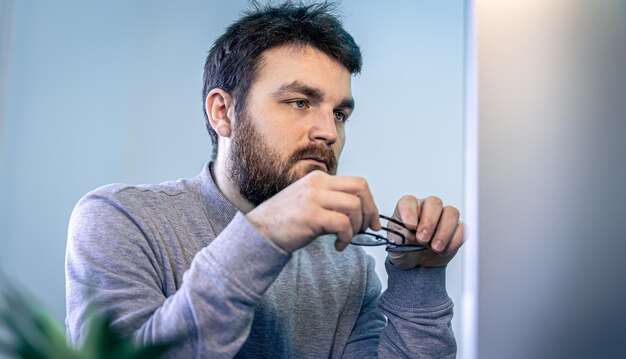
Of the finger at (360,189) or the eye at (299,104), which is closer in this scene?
the finger at (360,189)

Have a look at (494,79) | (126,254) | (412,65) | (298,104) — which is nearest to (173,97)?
(412,65)

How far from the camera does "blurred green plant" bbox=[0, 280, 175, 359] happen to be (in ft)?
1.11

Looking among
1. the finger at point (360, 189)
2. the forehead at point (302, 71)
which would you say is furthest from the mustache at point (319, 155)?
the finger at point (360, 189)

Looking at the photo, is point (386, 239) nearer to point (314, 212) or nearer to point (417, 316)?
point (314, 212)

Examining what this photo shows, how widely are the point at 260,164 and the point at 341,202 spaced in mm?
524

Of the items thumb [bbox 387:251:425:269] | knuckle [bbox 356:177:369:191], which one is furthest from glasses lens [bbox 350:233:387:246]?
thumb [bbox 387:251:425:269]

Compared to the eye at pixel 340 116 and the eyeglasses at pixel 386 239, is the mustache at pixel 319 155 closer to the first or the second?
the eye at pixel 340 116

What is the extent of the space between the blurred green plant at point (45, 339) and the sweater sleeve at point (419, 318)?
814 mm

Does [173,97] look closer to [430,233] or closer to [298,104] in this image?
[298,104]

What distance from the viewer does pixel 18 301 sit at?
347 mm

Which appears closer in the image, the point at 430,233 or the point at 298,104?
the point at 430,233

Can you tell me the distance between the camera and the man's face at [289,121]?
1.20 m

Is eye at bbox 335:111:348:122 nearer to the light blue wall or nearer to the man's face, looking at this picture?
Answer: the man's face

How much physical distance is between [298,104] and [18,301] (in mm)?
923
